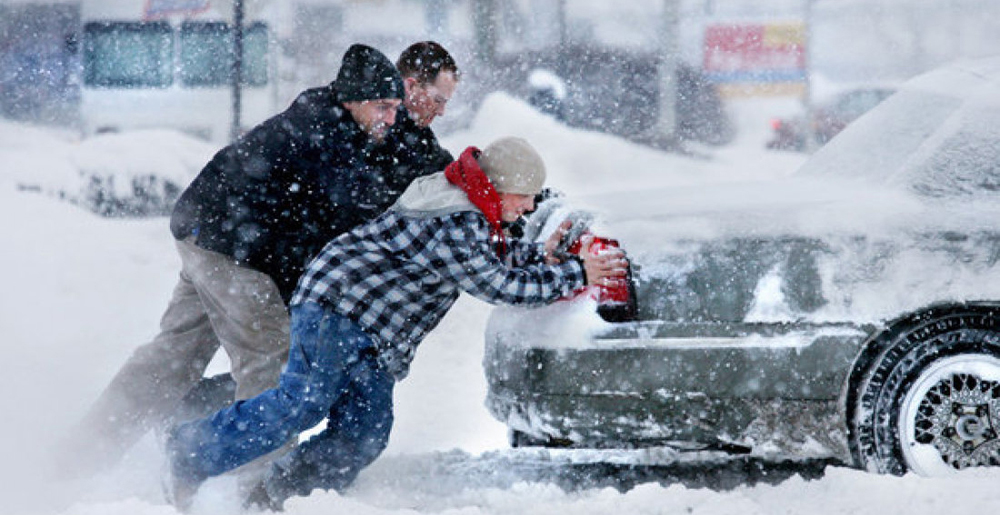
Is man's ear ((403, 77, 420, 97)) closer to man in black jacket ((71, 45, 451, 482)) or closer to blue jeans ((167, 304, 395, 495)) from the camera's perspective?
man in black jacket ((71, 45, 451, 482))

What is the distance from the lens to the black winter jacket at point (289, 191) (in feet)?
14.0

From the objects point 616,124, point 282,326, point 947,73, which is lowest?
point 616,124

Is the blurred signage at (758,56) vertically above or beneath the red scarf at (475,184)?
beneath

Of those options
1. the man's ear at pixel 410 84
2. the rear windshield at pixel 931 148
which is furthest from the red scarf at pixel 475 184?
the rear windshield at pixel 931 148

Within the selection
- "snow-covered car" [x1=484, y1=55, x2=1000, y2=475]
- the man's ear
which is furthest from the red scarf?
the man's ear

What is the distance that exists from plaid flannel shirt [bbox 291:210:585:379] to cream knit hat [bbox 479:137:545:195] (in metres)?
0.13

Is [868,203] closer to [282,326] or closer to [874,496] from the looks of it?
[874,496]

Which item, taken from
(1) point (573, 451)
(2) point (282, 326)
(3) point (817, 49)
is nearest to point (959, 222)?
(1) point (573, 451)

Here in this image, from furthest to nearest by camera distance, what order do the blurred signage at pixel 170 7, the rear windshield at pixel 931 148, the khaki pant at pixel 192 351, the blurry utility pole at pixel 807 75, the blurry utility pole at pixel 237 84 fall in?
the blurry utility pole at pixel 807 75 < the blurred signage at pixel 170 7 < the blurry utility pole at pixel 237 84 < the khaki pant at pixel 192 351 < the rear windshield at pixel 931 148

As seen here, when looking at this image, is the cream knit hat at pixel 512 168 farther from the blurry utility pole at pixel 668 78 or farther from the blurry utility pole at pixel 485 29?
the blurry utility pole at pixel 485 29

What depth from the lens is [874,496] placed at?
3707 millimetres

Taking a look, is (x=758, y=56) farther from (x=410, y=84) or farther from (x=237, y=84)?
(x=410, y=84)

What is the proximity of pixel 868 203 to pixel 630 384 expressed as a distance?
971 millimetres

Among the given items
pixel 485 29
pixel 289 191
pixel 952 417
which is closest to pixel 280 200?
pixel 289 191
